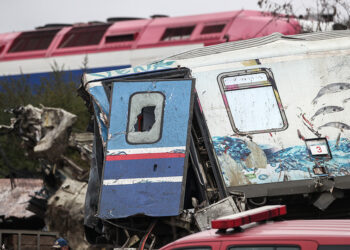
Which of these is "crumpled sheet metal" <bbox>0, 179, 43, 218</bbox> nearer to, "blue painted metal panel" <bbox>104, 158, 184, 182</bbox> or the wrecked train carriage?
the wrecked train carriage

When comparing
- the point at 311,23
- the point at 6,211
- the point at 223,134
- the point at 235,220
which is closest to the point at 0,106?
the point at 6,211

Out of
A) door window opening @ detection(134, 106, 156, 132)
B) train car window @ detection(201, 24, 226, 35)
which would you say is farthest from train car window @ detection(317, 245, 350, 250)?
train car window @ detection(201, 24, 226, 35)

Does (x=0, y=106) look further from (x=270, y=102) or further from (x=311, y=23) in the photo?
(x=270, y=102)

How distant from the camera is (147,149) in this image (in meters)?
8.64

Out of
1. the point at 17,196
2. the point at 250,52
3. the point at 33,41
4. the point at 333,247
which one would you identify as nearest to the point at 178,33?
the point at 33,41

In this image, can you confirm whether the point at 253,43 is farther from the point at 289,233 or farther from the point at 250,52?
the point at 289,233

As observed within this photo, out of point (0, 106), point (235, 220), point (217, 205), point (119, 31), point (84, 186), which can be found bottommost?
point (235, 220)

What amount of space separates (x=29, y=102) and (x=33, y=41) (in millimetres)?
8536

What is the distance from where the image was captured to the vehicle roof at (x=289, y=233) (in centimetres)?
481

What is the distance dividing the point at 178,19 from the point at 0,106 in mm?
9534

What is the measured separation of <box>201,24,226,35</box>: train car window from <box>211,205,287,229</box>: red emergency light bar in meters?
20.8

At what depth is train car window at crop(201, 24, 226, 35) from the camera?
26.3 m

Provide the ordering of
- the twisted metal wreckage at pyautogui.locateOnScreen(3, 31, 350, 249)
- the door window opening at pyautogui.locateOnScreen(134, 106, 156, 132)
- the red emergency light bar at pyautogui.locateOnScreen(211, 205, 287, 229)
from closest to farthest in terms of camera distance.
A: the red emergency light bar at pyautogui.locateOnScreen(211, 205, 287, 229), the twisted metal wreckage at pyautogui.locateOnScreen(3, 31, 350, 249), the door window opening at pyautogui.locateOnScreen(134, 106, 156, 132)

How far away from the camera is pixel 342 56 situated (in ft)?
30.3
